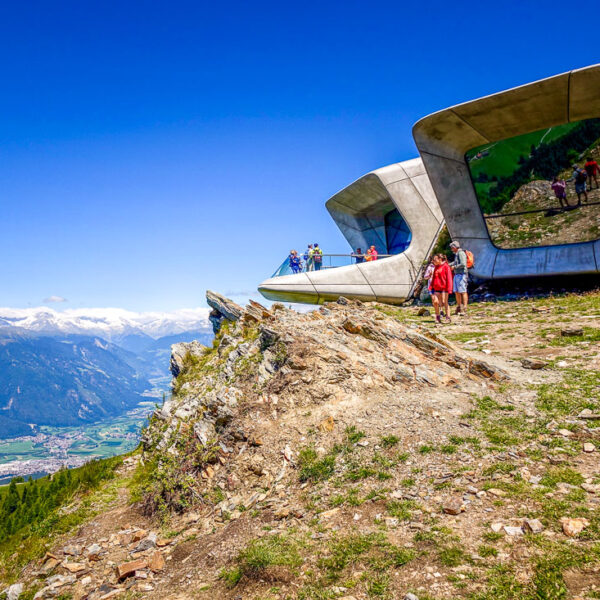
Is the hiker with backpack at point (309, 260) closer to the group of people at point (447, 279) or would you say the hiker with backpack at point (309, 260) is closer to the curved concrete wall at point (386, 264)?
the curved concrete wall at point (386, 264)

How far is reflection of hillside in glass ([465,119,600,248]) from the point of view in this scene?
1906 centimetres

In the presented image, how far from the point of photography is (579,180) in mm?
19234

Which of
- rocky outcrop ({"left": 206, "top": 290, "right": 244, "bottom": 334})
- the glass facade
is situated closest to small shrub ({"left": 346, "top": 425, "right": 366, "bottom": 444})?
rocky outcrop ({"left": 206, "top": 290, "right": 244, "bottom": 334})

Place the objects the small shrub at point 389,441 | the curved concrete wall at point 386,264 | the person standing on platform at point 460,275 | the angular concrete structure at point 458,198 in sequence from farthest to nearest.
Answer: the curved concrete wall at point 386,264 → the angular concrete structure at point 458,198 → the person standing on platform at point 460,275 → the small shrub at point 389,441

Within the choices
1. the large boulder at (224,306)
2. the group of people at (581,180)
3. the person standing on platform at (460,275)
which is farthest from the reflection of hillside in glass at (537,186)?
the large boulder at (224,306)

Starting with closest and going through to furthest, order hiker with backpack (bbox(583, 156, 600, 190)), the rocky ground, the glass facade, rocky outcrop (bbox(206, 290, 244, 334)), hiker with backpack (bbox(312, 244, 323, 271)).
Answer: the rocky ground
hiker with backpack (bbox(583, 156, 600, 190))
rocky outcrop (bbox(206, 290, 244, 334))
hiker with backpack (bbox(312, 244, 323, 271))
the glass facade

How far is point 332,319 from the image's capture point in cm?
1044

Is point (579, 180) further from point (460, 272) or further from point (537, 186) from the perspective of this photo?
point (460, 272)

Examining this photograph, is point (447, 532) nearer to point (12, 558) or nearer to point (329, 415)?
point (329, 415)

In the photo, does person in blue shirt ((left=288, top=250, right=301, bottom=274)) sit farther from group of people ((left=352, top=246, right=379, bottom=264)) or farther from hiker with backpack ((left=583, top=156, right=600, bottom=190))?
hiker with backpack ((left=583, top=156, right=600, bottom=190))

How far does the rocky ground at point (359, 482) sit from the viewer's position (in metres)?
4.05

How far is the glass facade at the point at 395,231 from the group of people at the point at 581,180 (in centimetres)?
1429

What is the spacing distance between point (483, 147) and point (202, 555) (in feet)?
72.3

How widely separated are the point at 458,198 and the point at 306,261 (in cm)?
883
